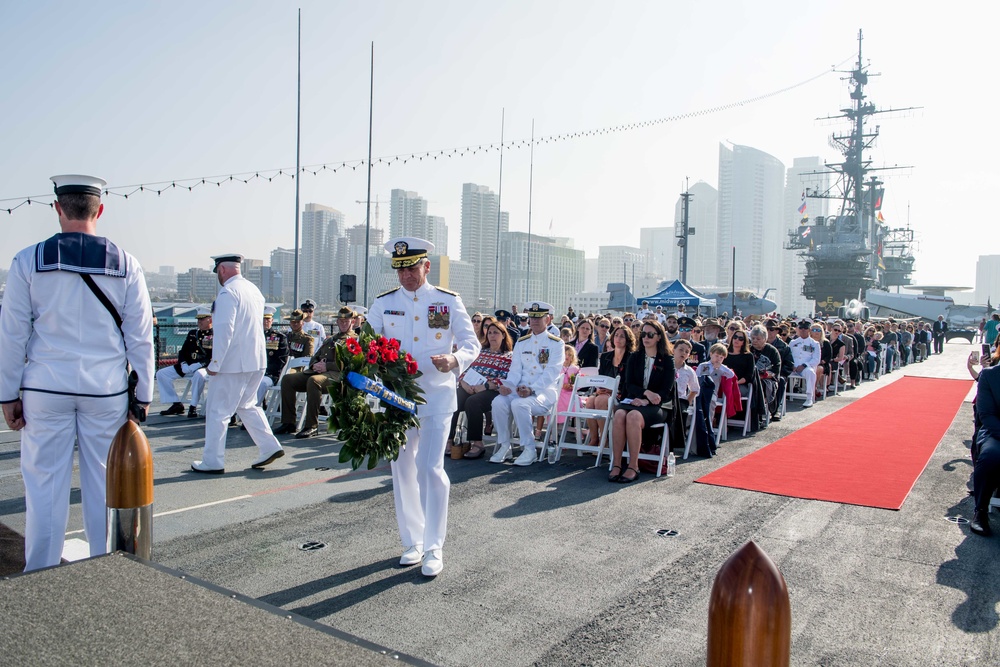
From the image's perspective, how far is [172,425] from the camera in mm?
10641

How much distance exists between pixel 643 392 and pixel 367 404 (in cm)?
439

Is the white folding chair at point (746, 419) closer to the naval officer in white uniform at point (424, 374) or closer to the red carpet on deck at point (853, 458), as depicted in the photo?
the red carpet on deck at point (853, 458)

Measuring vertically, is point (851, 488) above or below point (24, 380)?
below

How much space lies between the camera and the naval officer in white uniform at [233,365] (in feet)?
24.8

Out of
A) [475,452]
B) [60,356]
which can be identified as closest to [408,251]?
[60,356]

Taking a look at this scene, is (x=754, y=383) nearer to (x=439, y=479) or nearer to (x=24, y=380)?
(x=439, y=479)

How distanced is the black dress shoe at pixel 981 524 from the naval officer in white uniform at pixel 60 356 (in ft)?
20.7

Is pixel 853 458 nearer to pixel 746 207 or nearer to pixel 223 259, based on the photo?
pixel 223 259

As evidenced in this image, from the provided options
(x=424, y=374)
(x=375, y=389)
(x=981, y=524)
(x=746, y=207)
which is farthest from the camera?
(x=746, y=207)

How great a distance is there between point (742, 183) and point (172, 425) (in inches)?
7296

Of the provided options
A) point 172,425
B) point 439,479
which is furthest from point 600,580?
point 172,425

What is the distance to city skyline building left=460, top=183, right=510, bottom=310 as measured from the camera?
6819 cm

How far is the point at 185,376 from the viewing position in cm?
1162

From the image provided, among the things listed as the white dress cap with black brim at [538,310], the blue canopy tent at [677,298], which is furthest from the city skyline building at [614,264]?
the white dress cap with black brim at [538,310]
